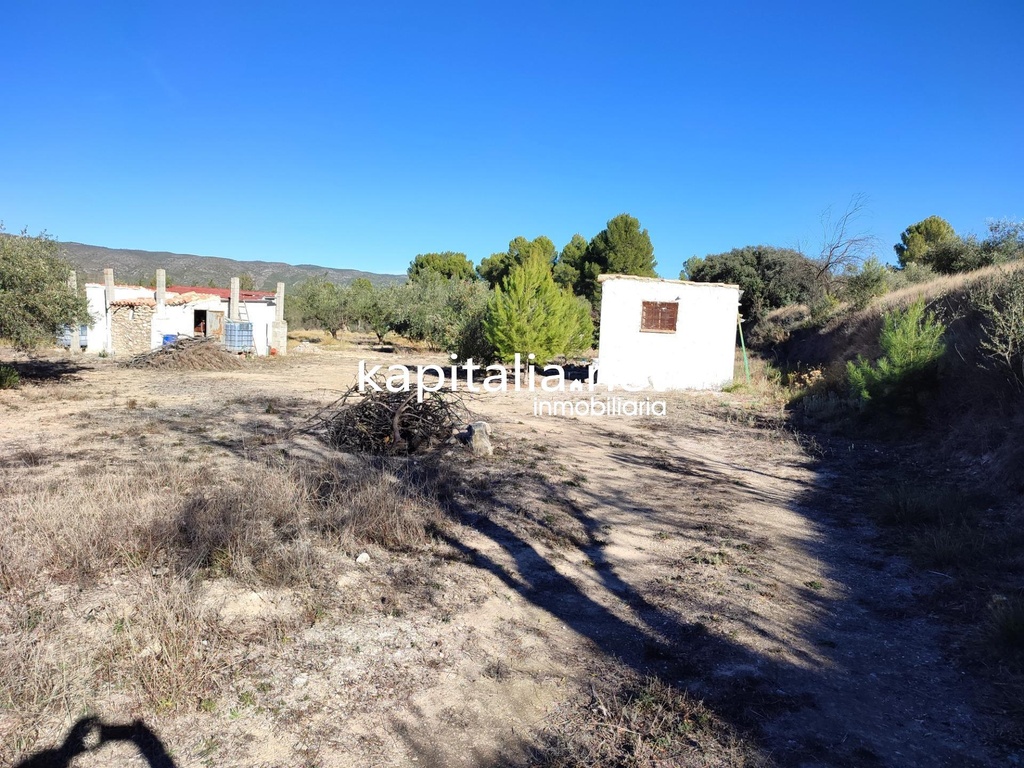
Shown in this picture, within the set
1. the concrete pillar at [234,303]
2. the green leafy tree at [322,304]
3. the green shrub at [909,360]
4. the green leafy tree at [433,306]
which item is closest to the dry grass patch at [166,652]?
the green shrub at [909,360]

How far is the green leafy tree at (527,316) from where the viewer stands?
58.2 feet

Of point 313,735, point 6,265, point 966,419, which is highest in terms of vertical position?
point 6,265

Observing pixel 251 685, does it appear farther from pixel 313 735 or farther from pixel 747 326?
pixel 747 326

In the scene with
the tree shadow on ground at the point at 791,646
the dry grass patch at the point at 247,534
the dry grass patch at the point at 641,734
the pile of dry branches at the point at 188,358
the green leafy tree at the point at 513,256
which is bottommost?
the dry grass patch at the point at 641,734

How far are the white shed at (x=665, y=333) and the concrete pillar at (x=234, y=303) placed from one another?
18.4 m

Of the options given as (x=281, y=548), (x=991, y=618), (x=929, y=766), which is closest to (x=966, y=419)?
(x=991, y=618)

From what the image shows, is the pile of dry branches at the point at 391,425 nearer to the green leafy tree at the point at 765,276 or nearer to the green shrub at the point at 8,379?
the green shrub at the point at 8,379

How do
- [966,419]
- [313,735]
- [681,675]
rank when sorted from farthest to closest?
[966,419] < [681,675] < [313,735]

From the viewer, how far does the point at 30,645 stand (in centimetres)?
307

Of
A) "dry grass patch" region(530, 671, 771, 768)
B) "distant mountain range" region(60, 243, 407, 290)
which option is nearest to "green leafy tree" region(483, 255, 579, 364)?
"dry grass patch" region(530, 671, 771, 768)

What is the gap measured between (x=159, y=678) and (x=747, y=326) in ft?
97.7

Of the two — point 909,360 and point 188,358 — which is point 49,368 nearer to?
point 188,358

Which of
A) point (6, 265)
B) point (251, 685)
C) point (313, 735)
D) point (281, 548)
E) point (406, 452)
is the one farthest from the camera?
point (6, 265)

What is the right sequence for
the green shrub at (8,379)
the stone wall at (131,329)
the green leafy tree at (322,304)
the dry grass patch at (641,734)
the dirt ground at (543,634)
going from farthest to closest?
the green leafy tree at (322,304), the stone wall at (131,329), the green shrub at (8,379), the dirt ground at (543,634), the dry grass patch at (641,734)
